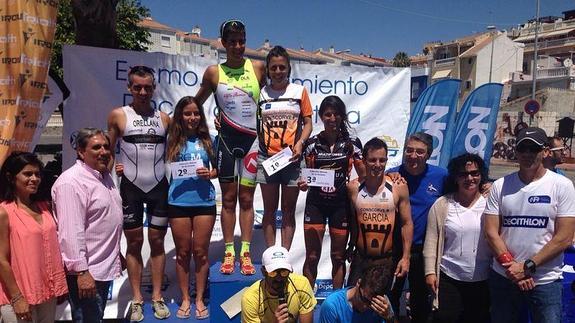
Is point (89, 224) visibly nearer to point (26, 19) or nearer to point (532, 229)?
point (26, 19)

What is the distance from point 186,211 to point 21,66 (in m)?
→ 1.63

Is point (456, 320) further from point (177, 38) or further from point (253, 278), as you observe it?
point (177, 38)

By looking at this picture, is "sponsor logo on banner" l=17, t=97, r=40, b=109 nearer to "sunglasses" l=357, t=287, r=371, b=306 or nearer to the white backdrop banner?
the white backdrop banner

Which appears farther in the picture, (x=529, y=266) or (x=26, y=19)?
(x=26, y=19)

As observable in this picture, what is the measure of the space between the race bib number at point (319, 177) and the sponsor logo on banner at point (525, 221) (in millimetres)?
1279

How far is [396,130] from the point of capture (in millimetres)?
5430

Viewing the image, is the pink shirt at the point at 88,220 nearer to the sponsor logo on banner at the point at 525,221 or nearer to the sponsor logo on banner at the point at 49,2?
A: the sponsor logo on banner at the point at 49,2

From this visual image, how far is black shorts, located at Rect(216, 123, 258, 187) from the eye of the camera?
400 cm

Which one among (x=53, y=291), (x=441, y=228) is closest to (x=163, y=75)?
(x=53, y=291)

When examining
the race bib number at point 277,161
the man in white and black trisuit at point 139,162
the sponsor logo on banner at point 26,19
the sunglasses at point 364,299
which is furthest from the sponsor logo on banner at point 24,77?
the sunglasses at point 364,299

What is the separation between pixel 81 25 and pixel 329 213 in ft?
10.6

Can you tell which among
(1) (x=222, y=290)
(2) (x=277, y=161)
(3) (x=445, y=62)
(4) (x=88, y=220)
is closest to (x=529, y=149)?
(2) (x=277, y=161)

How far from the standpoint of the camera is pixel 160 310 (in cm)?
396

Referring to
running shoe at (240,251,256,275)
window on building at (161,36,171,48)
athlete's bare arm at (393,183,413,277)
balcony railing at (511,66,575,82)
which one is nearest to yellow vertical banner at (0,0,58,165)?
running shoe at (240,251,256,275)
